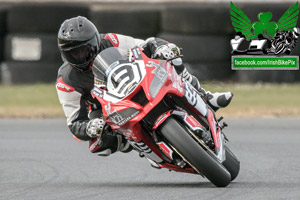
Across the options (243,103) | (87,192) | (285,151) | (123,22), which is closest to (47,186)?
(87,192)

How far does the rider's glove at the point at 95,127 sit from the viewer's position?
5500 millimetres

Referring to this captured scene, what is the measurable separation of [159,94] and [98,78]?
0.57m

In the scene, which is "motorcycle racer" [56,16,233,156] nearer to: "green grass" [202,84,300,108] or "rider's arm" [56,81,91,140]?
"rider's arm" [56,81,91,140]

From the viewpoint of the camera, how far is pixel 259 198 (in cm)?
495

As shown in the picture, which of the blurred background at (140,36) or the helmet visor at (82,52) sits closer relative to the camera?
the helmet visor at (82,52)

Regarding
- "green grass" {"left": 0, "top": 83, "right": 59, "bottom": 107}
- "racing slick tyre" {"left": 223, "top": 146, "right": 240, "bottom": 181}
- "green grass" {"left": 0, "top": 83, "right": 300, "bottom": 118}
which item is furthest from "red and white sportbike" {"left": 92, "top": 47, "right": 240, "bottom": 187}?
"green grass" {"left": 0, "top": 83, "right": 59, "bottom": 107}

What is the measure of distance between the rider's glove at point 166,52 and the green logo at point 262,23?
25.0ft

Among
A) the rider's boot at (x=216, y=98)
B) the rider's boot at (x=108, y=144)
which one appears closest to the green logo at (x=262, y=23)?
the rider's boot at (x=216, y=98)

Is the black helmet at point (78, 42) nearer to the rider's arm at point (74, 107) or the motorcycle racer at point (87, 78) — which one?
the motorcycle racer at point (87, 78)

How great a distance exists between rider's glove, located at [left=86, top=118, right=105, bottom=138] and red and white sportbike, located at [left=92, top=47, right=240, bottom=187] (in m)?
0.27

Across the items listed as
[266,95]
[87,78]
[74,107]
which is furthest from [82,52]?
[266,95]

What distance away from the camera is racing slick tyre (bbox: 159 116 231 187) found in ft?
16.2

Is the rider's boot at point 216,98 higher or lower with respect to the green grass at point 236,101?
higher

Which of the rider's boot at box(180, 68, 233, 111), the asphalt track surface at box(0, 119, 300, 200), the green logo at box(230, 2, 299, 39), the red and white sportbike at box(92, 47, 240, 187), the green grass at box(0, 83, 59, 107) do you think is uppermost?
the red and white sportbike at box(92, 47, 240, 187)
